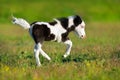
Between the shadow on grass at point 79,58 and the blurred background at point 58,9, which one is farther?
the blurred background at point 58,9

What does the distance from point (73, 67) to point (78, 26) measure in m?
2.72

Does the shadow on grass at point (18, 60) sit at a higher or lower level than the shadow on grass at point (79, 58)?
higher

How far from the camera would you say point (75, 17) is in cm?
1659

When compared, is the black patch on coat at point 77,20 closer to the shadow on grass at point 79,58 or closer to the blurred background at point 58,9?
the shadow on grass at point 79,58

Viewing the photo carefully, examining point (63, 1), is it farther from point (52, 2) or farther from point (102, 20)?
point (102, 20)

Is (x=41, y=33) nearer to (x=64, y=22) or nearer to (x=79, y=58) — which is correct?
(x=64, y=22)

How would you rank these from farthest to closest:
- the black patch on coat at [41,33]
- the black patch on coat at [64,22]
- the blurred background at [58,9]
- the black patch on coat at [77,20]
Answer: the blurred background at [58,9], the black patch on coat at [77,20], the black patch on coat at [64,22], the black patch on coat at [41,33]

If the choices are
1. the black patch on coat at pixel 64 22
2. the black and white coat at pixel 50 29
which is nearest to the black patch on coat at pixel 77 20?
the black and white coat at pixel 50 29

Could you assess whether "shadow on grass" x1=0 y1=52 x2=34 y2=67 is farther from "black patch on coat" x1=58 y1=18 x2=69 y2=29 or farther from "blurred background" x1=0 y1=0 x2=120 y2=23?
"blurred background" x1=0 y1=0 x2=120 y2=23

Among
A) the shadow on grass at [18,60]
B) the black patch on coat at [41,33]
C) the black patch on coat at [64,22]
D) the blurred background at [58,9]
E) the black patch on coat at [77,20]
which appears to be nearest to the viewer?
the black patch on coat at [41,33]

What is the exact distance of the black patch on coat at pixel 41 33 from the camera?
1564 centimetres

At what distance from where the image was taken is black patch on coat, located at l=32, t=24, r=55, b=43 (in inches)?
616

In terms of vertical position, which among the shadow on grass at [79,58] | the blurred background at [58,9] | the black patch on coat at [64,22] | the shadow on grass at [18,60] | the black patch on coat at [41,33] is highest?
the blurred background at [58,9]

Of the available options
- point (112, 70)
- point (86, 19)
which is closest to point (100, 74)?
point (112, 70)
